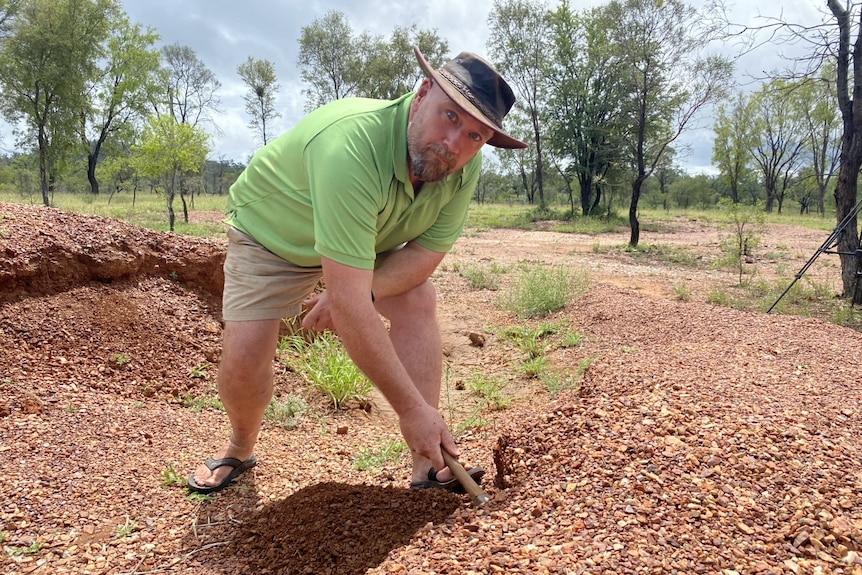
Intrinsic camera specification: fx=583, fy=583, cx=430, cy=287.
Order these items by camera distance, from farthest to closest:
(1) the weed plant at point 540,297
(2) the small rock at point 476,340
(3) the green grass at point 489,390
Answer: (1) the weed plant at point 540,297, (2) the small rock at point 476,340, (3) the green grass at point 489,390

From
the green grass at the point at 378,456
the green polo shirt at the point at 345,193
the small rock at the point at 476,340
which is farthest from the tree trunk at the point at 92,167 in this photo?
the green polo shirt at the point at 345,193

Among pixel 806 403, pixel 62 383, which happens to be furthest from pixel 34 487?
pixel 806 403

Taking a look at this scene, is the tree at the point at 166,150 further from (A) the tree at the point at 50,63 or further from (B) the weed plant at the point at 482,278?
(B) the weed plant at the point at 482,278

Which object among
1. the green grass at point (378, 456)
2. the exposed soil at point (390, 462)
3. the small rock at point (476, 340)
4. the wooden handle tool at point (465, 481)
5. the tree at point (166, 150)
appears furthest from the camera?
the tree at point (166, 150)

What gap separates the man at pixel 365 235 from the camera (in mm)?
1529

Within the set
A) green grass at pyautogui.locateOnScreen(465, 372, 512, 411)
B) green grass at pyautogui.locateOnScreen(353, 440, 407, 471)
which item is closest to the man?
green grass at pyautogui.locateOnScreen(353, 440, 407, 471)

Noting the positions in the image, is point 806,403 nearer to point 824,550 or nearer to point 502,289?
point 824,550

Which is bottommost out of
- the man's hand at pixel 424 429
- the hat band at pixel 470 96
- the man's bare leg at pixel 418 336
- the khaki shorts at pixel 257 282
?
the man's hand at pixel 424 429

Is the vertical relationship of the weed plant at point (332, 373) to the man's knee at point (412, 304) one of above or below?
below

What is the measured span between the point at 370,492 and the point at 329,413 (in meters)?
1.28

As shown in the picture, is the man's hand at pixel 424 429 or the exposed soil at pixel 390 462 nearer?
the exposed soil at pixel 390 462

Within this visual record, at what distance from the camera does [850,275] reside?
7023 millimetres

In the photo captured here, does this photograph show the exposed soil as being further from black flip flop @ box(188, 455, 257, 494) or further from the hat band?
the hat band

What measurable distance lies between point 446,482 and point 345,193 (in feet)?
3.38
